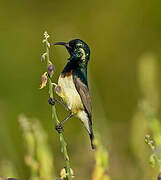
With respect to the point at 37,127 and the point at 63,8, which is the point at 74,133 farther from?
the point at 37,127

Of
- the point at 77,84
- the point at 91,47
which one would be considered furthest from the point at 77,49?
the point at 91,47

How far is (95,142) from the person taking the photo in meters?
1.16

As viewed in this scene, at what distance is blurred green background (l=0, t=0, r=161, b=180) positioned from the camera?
304 centimetres

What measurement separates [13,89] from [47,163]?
1.99 m

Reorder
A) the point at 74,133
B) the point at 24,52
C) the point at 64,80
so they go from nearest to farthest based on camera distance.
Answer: the point at 64,80 → the point at 74,133 → the point at 24,52

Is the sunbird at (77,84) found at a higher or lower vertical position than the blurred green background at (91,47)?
lower

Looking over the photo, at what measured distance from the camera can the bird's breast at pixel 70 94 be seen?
113 centimetres

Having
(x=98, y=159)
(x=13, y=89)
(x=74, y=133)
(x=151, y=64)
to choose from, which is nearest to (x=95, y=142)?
(x=98, y=159)

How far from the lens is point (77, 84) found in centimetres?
117

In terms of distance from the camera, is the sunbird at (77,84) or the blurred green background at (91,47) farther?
the blurred green background at (91,47)

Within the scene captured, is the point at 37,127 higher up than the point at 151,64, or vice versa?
the point at 151,64

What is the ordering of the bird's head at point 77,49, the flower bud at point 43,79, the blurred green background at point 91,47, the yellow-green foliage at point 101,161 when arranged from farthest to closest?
1. the blurred green background at point 91,47
2. the bird's head at point 77,49
3. the yellow-green foliage at point 101,161
4. the flower bud at point 43,79

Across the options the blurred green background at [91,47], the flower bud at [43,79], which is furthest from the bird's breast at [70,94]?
the blurred green background at [91,47]

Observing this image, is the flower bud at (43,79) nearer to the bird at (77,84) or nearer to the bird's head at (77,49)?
the bird at (77,84)
